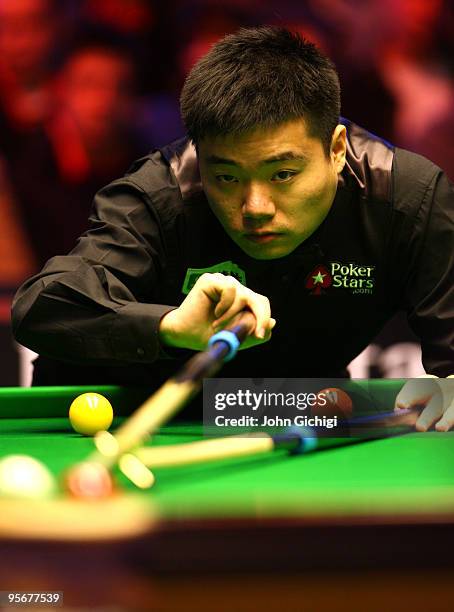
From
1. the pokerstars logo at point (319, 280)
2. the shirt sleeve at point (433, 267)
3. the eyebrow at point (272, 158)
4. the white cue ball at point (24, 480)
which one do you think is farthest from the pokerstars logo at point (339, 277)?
the white cue ball at point (24, 480)

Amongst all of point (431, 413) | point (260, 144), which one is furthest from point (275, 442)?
point (260, 144)

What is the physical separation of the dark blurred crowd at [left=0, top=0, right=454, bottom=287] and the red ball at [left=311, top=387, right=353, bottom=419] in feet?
7.67

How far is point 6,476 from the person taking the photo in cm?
155

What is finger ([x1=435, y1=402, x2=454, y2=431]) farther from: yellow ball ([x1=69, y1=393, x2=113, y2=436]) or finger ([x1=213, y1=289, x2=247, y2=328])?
yellow ball ([x1=69, y1=393, x2=113, y2=436])

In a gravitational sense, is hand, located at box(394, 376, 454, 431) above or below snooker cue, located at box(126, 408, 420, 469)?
above

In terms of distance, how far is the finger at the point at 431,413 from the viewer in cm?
226

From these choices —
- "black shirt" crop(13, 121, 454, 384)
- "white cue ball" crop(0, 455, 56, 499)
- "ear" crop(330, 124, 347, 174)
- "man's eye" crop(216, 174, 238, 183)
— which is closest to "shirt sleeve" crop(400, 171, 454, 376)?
"black shirt" crop(13, 121, 454, 384)

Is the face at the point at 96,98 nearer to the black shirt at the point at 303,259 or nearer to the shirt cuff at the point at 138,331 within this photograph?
the black shirt at the point at 303,259

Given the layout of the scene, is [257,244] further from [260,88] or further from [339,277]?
[339,277]

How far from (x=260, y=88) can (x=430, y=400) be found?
0.84 meters

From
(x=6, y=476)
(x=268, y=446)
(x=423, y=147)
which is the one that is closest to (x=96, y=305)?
(x=268, y=446)

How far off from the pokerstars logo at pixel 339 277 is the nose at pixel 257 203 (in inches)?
21.2

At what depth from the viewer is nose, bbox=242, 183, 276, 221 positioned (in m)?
2.31

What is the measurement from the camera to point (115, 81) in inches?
178
